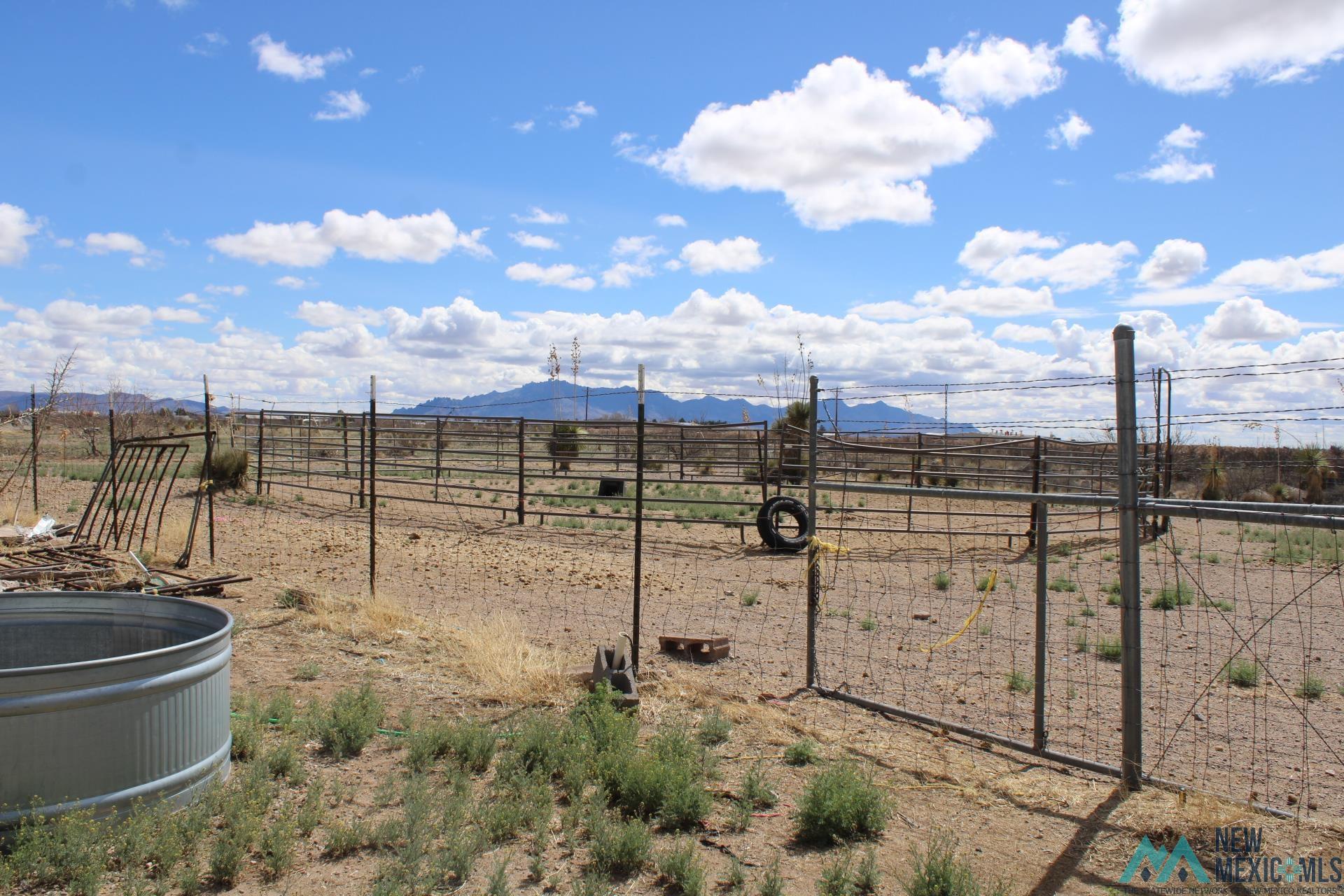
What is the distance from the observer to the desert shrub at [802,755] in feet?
17.1

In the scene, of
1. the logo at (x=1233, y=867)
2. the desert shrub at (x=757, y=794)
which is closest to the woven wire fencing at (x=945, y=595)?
the logo at (x=1233, y=867)

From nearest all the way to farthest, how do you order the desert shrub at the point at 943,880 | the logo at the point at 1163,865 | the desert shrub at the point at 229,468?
the desert shrub at the point at 943,880 → the logo at the point at 1163,865 → the desert shrub at the point at 229,468

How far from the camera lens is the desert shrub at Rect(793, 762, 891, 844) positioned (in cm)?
420

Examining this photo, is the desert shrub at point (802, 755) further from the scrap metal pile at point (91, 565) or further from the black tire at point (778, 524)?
the black tire at point (778, 524)

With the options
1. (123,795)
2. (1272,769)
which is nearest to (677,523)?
(1272,769)

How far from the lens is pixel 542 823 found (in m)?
4.17

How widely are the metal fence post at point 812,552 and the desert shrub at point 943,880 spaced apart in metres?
3.04

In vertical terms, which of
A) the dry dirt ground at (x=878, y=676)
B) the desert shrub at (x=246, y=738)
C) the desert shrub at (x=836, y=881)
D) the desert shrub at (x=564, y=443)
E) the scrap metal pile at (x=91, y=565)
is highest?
the desert shrub at (x=564, y=443)

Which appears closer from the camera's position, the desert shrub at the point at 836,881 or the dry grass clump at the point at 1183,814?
the desert shrub at the point at 836,881

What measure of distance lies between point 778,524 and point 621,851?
465 inches

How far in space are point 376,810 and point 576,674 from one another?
237 centimetres

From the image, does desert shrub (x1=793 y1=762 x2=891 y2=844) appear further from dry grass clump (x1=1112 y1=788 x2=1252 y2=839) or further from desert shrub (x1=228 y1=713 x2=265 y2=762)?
desert shrub (x1=228 y1=713 x2=265 y2=762)

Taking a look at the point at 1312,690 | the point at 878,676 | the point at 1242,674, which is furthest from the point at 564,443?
the point at 1312,690

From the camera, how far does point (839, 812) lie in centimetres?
420
